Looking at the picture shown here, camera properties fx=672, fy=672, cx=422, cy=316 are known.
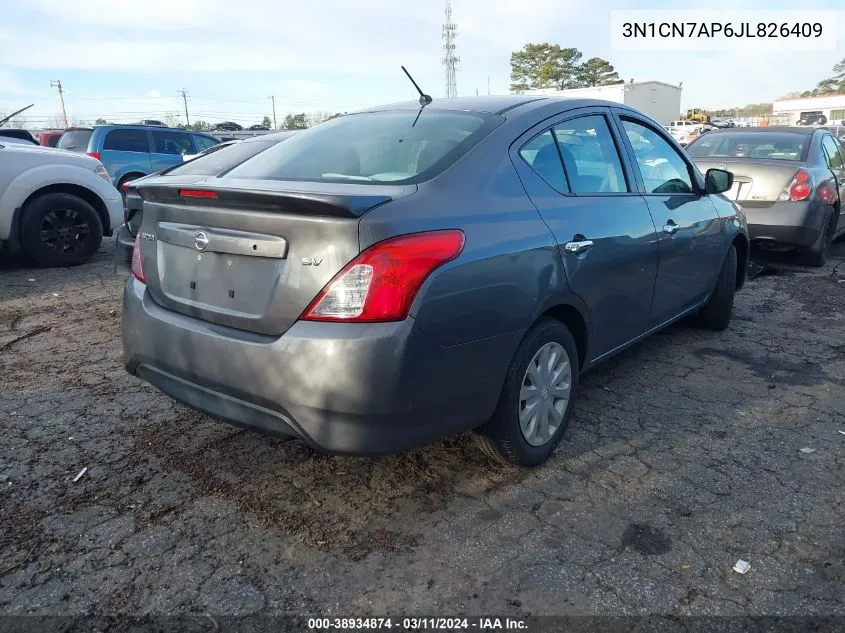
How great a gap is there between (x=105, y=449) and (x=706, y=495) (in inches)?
106

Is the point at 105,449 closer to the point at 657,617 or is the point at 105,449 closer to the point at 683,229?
the point at 657,617

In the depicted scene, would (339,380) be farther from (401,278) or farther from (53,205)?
(53,205)

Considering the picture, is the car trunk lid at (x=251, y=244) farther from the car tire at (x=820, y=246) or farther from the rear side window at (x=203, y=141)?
the rear side window at (x=203, y=141)

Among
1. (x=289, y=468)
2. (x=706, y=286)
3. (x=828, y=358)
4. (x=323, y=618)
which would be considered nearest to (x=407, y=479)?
(x=289, y=468)

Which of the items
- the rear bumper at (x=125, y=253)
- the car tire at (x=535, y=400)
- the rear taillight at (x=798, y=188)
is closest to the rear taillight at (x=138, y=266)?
the car tire at (x=535, y=400)

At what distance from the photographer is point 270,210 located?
237cm

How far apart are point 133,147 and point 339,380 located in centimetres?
1324

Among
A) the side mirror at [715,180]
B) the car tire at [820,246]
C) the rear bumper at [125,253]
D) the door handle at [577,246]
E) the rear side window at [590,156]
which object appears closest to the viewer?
the door handle at [577,246]

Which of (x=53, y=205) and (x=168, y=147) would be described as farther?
(x=168, y=147)

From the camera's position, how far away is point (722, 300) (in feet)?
16.0

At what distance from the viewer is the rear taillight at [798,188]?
6992mm

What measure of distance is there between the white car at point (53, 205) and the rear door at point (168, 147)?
21.1 feet

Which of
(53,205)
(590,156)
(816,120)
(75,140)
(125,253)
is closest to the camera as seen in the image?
(590,156)

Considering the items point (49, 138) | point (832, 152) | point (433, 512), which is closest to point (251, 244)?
point (433, 512)
